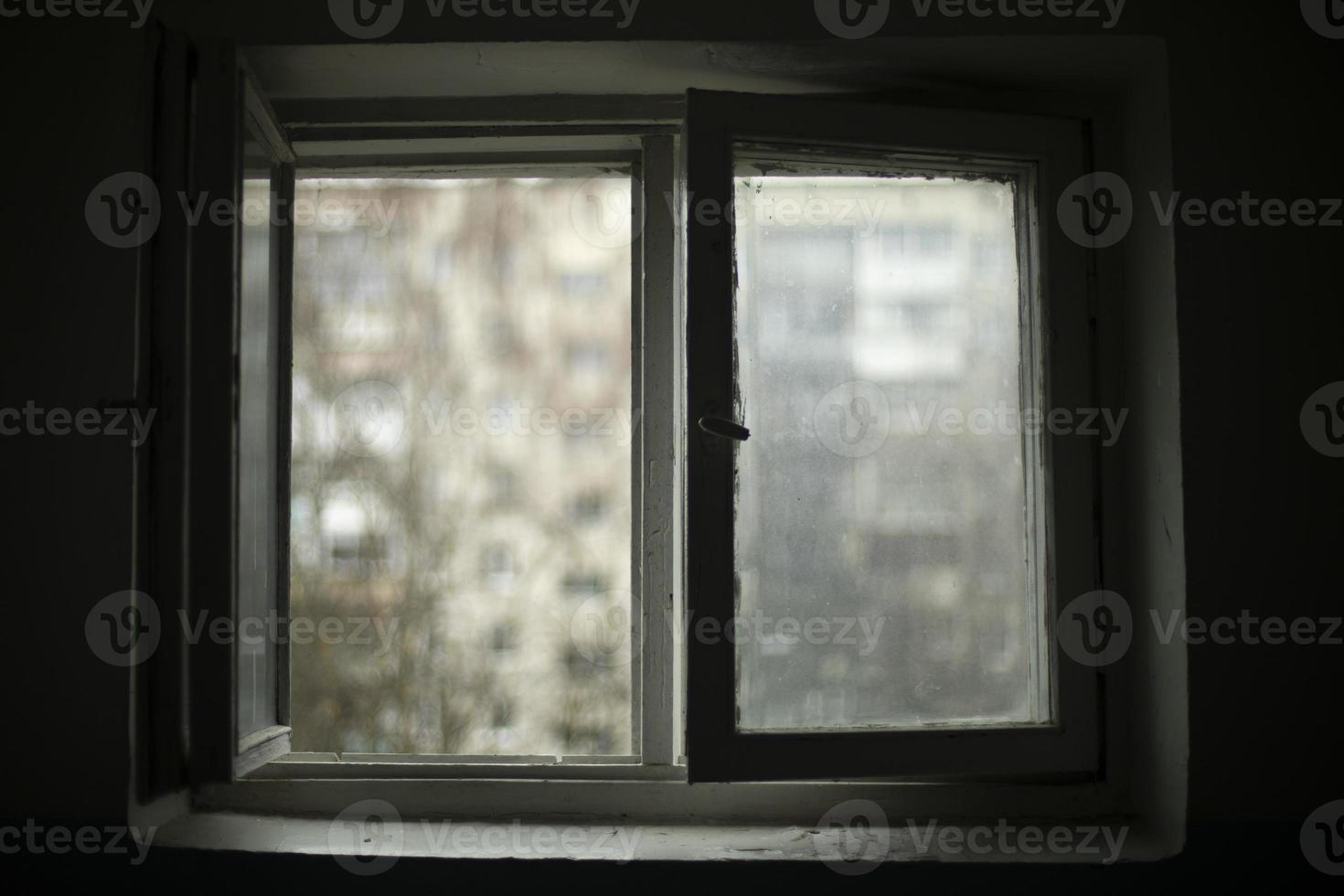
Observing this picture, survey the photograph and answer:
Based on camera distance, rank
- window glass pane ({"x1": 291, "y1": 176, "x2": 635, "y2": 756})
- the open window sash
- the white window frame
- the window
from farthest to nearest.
Result: window glass pane ({"x1": 291, "y1": 176, "x2": 635, "y2": 756}) < the white window frame < the window < the open window sash

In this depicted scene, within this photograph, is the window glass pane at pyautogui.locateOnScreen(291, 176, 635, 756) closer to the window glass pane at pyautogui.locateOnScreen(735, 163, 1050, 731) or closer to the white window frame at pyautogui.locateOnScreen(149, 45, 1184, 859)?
the white window frame at pyautogui.locateOnScreen(149, 45, 1184, 859)

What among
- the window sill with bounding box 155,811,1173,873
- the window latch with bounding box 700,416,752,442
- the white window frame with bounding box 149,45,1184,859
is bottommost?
the window sill with bounding box 155,811,1173,873

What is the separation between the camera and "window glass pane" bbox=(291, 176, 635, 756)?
5.58ft

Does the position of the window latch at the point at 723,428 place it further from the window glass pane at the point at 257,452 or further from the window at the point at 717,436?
the window glass pane at the point at 257,452

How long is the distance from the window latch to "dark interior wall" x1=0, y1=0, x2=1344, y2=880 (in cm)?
59

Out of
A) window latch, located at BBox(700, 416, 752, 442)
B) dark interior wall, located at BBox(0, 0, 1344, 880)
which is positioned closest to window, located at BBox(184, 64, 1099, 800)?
window latch, located at BBox(700, 416, 752, 442)

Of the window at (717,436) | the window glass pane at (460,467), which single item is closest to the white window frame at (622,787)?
the window at (717,436)

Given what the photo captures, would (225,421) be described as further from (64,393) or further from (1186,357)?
(1186,357)

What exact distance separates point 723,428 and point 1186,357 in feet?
2.30

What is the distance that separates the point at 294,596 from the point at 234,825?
0.44 m

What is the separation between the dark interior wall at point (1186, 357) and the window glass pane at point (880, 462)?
0.25 m

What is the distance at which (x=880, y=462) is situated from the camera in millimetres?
1422

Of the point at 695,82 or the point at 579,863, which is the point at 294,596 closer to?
the point at 579,863

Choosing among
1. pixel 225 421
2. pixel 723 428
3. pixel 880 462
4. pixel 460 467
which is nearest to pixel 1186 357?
pixel 880 462
